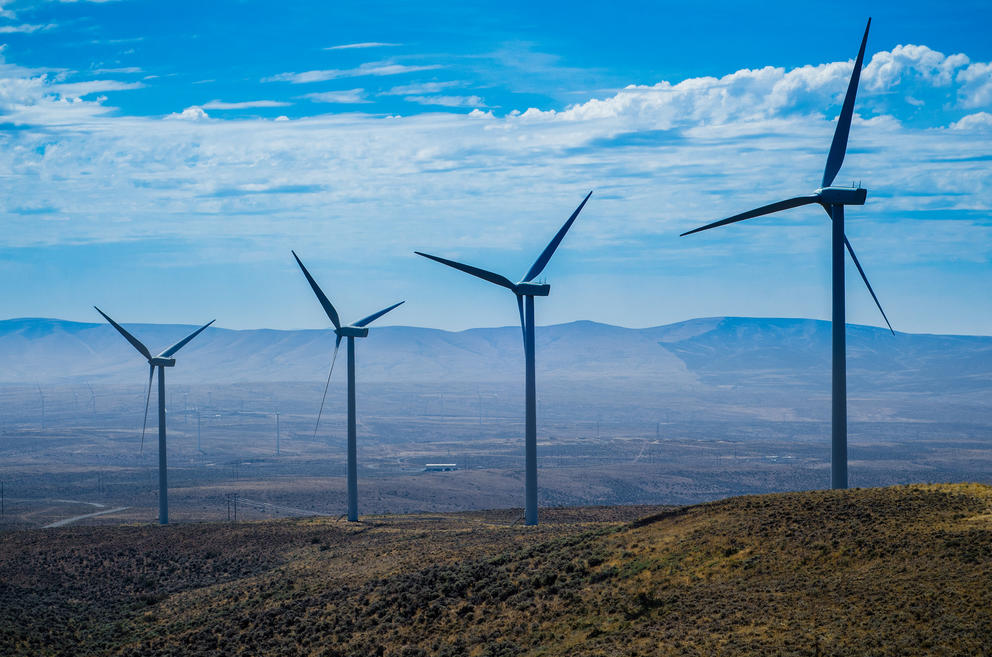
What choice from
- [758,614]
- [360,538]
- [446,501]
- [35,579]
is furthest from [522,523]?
[446,501]

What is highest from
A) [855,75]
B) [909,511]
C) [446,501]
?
[855,75]

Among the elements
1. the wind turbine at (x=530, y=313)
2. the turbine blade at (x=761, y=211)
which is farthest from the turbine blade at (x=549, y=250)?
the turbine blade at (x=761, y=211)

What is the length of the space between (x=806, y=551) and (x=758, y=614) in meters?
5.30

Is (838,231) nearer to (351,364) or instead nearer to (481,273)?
Result: (481,273)

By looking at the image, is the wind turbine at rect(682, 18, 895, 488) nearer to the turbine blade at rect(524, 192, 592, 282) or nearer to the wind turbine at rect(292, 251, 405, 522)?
the turbine blade at rect(524, 192, 592, 282)

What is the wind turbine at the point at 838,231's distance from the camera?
45.9 m

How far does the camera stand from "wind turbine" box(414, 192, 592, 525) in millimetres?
68250

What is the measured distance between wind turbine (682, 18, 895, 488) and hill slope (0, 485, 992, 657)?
370 cm

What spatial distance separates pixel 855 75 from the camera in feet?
163

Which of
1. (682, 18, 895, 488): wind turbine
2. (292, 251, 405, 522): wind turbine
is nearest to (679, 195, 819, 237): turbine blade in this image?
(682, 18, 895, 488): wind turbine

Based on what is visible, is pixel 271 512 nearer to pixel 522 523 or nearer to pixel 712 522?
pixel 522 523

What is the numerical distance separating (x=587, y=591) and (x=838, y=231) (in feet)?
72.2

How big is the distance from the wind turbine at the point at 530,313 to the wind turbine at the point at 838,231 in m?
19.5

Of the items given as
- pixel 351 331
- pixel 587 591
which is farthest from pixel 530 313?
pixel 587 591
